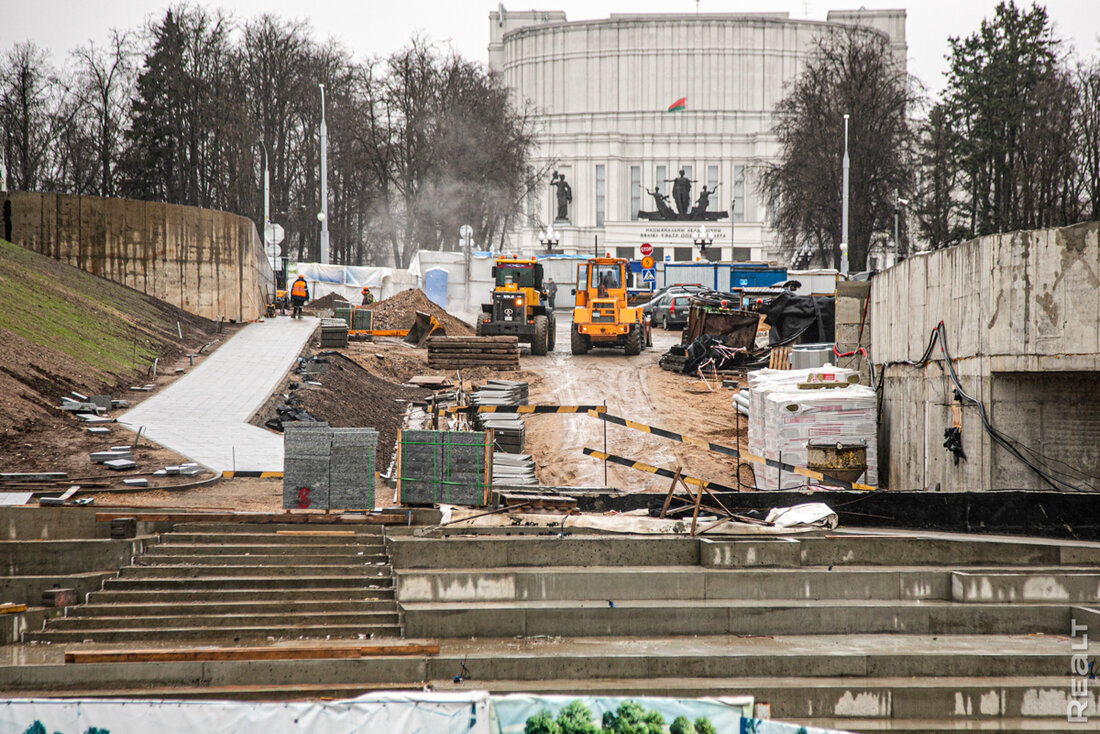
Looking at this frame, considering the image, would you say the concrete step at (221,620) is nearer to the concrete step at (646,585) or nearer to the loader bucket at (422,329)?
the concrete step at (646,585)

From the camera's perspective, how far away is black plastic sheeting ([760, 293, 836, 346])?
27.5 meters

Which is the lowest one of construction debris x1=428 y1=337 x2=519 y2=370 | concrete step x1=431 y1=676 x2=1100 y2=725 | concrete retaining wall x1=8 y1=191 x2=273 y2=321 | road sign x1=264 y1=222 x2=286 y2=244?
concrete step x1=431 y1=676 x2=1100 y2=725

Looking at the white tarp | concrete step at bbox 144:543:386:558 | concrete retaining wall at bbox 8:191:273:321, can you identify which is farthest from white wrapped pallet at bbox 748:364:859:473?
concrete retaining wall at bbox 8:191:273:321

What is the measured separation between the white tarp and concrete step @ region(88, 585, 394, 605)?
3494 millimetres

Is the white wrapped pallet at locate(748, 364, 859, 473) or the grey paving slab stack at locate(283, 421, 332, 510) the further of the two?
the white wrapped pallet at locate(748, 364, 859, 473)

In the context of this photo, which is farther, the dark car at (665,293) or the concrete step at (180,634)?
the dark car at (665,293)

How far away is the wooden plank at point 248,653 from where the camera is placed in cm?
888

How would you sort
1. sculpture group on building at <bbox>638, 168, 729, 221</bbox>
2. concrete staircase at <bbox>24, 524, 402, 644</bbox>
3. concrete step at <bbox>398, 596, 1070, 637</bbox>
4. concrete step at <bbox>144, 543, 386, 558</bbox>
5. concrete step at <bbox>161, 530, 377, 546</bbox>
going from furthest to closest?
sculpture group on building at <bbox>638, 168, 729, 221</bbox>
concrete step at <bbox>161, 530, 377, 546</bbox>
concrete step at <bbox>144, 543, 386, 558</bbox>
concrete step at <bbox>398, 596, 1070, 637</bbox>
concrete staircase at <bbox>24, 524, 402, 644</bbox>

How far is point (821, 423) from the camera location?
16.6 m

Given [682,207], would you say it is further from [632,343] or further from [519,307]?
[519,307]

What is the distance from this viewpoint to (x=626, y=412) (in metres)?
24.0

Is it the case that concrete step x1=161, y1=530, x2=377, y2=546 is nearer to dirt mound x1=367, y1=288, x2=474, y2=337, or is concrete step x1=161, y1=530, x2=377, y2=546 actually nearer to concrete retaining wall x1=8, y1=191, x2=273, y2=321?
concrete retaining wall x1=8, y1=191, x2=273, y2=321

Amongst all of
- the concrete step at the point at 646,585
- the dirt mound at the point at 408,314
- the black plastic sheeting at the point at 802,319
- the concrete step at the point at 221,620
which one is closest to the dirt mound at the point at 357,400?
the concrete step at the point at 646,585

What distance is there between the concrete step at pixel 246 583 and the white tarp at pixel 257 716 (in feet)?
12.3
